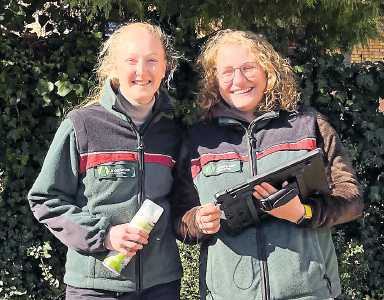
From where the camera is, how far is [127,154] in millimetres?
2523

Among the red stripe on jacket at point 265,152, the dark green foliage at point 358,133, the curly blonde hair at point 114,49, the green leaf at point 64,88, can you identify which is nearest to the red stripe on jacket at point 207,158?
the red stripe on jacket at point 265,152

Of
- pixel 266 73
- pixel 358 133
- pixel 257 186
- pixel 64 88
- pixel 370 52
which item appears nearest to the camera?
pixel 257 186

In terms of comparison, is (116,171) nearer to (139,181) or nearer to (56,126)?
(139,181)

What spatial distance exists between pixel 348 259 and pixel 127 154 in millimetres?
2347

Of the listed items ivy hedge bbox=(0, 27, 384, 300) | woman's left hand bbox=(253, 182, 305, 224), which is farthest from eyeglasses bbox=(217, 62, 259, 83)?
ivy hedge bbox=(0, 27, 384, 300)

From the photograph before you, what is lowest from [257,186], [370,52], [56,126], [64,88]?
[257,186]

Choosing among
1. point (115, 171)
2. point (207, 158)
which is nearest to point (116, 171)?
point (115, 171)

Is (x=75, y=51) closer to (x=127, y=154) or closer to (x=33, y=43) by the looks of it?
(x=33, y=43)

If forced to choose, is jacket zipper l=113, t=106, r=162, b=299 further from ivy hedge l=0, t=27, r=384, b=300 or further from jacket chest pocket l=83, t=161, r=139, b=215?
ivy hedge l=0, t=27, r=384, b=300

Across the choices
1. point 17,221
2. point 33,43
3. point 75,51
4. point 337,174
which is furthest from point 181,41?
point 337,174

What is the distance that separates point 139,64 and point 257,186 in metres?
0.67

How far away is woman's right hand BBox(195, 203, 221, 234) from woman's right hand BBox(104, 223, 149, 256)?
0.70 feet

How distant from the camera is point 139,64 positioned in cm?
249

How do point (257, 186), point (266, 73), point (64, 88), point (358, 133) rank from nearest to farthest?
1. point (257, 186)
2. point (266, 73)
3. point (64, 88)
4. point (358, 133)
